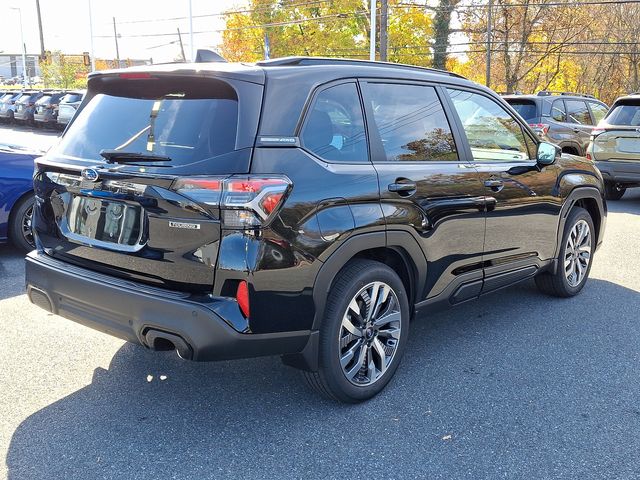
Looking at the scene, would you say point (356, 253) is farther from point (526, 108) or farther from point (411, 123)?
point (526, 108)

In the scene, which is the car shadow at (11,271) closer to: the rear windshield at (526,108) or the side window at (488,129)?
the side window at (488,129)

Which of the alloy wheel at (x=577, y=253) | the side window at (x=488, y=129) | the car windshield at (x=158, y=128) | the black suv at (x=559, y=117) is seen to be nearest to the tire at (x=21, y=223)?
the car windshield at (x=158, y=128)

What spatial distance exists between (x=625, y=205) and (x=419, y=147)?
8234mm

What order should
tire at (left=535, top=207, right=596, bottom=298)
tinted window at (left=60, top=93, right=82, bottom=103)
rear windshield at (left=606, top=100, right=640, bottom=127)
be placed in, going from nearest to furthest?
tire at (left=535, top=207, right=596, bottom=298) → rear windshield at (left=606, top=100, right=640, bottom=127) → tinted window at (left=60, top=93, right=82, bottom=103)

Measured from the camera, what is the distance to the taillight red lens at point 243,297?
2.70m

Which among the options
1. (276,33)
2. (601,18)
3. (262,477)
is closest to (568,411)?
(262,477)

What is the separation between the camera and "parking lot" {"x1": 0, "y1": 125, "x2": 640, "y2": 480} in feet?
9.17

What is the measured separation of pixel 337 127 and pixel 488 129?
5.30ft

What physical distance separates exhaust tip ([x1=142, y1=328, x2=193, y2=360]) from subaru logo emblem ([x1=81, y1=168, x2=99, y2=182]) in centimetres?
82

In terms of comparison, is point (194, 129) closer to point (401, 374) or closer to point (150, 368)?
point (150, 368)

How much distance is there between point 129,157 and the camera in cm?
296

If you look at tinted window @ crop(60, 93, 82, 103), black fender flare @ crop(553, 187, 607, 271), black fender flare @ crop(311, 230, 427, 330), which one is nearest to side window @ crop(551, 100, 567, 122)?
black fender flare @ crop(553, 187, 607, 271)

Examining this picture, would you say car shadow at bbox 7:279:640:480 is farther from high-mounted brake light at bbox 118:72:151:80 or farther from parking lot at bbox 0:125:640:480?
high-mounted brake light at bbox 118:72:151:80

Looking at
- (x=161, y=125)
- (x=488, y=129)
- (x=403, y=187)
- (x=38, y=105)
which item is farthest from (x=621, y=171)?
(x=38, y=105)
